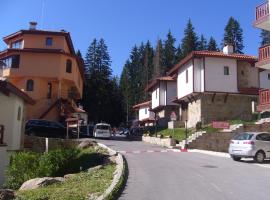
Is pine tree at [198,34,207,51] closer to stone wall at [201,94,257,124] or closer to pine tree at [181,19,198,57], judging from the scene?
pine tree at [181,19,198,57]

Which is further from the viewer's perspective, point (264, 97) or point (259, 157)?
point (264, 97)

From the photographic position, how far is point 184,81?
139 feet

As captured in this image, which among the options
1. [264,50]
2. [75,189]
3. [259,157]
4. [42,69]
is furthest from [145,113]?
[75,189]

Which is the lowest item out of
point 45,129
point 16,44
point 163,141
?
point 163,141

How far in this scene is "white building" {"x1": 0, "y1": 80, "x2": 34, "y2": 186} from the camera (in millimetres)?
19906

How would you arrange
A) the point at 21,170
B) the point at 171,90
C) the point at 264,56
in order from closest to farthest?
the point at 21,170
the point at 264,56
the point at 171,90

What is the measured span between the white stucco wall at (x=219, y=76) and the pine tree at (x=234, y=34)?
170 ft

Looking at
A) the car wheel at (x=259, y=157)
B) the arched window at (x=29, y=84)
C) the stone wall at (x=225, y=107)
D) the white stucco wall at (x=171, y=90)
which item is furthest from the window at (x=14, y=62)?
the car wheel at (x=259, y=157)

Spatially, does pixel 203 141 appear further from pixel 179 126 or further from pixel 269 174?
pixel 269 174

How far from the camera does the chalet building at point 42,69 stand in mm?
48750

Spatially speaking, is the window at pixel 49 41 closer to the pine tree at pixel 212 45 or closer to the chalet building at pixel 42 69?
the chalet building at pixel 42 69

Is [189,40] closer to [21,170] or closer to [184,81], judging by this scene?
[184,81]

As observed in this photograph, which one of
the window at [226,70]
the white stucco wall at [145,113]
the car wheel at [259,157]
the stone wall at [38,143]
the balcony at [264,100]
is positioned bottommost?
the car wheel at [259,157]

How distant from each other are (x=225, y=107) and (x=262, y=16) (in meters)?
12.9
